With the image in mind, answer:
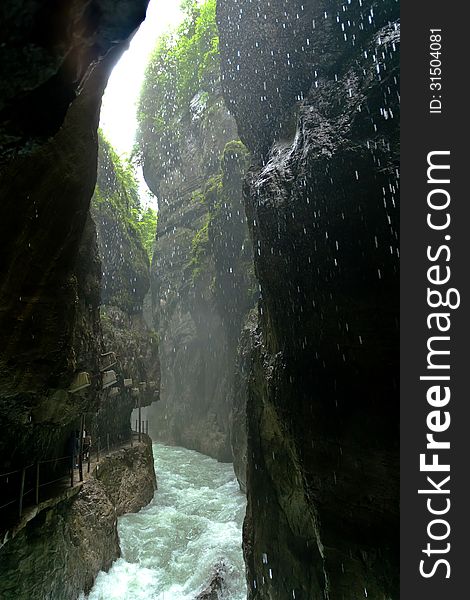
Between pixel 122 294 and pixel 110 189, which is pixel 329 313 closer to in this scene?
pixel 122 294

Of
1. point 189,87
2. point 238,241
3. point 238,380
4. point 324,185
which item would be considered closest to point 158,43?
point 189,87

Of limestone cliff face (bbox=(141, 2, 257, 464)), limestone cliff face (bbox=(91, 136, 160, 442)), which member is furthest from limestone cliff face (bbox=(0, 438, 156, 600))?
limestone cliff face (bbox=(141, 2, 257, 464))

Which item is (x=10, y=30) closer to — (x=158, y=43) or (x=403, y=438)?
(x=403, y=438)

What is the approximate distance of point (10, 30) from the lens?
2727 mm

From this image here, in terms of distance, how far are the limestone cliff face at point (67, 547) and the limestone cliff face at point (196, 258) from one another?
11.6 metres

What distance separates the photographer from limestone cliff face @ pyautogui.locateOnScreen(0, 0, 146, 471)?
2.97 m

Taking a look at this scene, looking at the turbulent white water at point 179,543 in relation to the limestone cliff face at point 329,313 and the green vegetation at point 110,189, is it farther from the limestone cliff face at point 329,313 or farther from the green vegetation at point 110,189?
the green vegetation at point 110,189

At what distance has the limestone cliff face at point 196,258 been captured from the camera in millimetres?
23000

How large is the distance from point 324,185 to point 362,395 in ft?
10.3

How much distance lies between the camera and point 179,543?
1330cm

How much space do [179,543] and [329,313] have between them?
10.5 m

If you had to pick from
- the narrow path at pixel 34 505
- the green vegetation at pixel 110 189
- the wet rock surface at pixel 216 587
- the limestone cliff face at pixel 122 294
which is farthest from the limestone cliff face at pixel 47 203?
the green vegetation at pixel 110 189

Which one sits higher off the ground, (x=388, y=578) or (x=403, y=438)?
(x=403, y=438)

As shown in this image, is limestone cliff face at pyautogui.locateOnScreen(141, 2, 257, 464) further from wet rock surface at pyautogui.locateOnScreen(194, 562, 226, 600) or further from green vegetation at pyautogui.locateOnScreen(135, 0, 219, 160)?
wet rock surface at pyautogui.locateOnScreen(194, 562, 226, 600)
